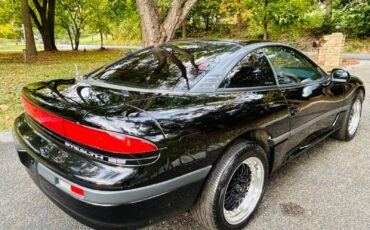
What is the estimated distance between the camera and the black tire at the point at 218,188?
202cm

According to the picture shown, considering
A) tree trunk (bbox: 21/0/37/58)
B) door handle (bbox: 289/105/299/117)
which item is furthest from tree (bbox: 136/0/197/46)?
tree trunk (bbox: 21/0/37/58)

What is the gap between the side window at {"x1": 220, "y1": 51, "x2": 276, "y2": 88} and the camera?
234 cm

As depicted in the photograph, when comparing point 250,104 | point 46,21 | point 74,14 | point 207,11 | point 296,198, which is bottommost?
point 296,198

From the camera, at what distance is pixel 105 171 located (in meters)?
1.64

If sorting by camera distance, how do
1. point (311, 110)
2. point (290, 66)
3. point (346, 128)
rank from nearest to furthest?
1. point (311, 110)
2. point (290, 66)
3. point (346, 128)

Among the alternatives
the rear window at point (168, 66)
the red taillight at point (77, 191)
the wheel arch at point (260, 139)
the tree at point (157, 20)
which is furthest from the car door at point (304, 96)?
the tree at point (157, 20)

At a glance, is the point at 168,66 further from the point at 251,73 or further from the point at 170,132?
the point at 170,132

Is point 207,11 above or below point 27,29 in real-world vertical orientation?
above

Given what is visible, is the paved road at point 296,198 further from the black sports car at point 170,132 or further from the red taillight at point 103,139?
the red taillight at point 103,139

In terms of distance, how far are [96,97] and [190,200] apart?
938 millimetres

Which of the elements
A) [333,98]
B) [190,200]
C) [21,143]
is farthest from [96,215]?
[333,98]

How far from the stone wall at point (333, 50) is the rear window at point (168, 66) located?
998 cm

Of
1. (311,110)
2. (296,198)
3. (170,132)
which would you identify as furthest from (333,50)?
(170,132)

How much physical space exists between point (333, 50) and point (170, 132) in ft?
37.0
